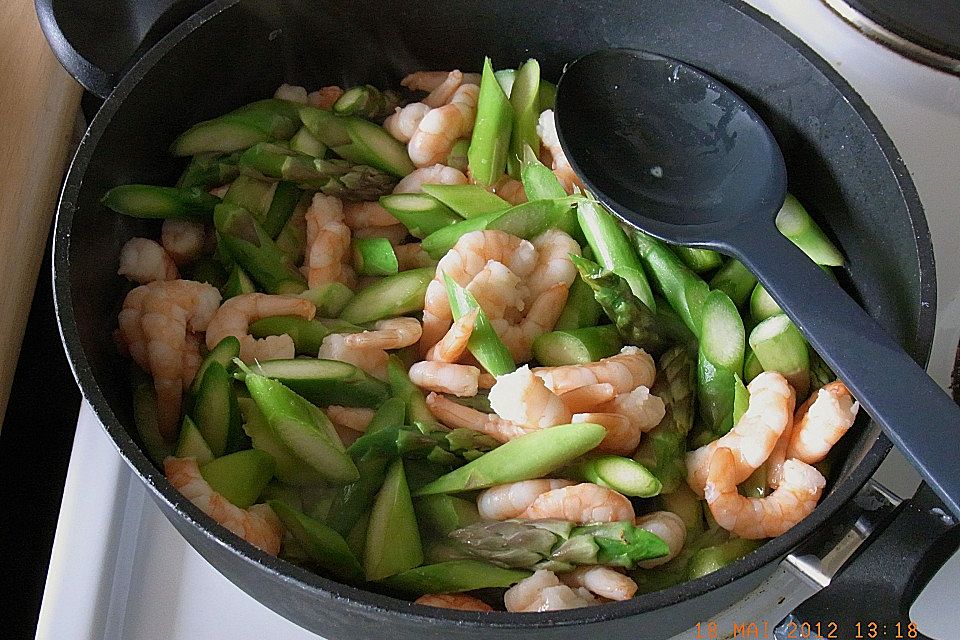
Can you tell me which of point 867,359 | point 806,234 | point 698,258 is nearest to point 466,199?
point 698,258

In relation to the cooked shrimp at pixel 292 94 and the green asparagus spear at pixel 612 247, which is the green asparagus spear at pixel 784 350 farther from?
the cooked shrimp at pixel 292 94

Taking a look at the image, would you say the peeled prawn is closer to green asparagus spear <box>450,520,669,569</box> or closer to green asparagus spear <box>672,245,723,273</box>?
green asparagus spear <box>450,520,669,569</box>

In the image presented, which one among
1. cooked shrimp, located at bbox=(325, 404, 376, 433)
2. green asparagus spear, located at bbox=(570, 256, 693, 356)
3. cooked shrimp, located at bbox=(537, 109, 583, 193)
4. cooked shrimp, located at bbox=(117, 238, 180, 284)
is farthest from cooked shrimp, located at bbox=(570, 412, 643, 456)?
cooked shrimp, located at bbox=(117, 238, 180, 284)

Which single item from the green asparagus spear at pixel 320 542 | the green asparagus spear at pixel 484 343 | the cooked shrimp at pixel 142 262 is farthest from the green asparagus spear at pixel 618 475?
the cooked shrimp at pixel 142 262

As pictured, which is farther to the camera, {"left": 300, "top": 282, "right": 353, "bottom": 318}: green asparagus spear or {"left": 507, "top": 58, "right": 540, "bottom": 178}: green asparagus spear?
{"left": 507, "top": 58, "right": 540, "bottom": 178}: green asparagus spear

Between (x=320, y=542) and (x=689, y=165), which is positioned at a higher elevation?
(x=689, y=165)

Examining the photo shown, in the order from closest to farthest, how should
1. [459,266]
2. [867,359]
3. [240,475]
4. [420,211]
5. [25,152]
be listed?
[867,359], [240,475], [459,266], [420,211], [25,152]

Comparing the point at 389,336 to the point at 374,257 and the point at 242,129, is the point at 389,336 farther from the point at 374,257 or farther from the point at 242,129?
the point at 242,129
